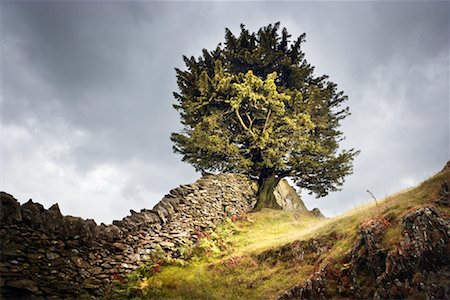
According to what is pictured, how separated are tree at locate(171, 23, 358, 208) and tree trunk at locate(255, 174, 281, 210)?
0.07 meters

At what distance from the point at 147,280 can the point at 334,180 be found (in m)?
14.8

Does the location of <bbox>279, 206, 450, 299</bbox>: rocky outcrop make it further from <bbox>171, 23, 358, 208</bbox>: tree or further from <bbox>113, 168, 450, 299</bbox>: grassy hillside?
<bbox>171, 23, 358, 208</bbox>: tree

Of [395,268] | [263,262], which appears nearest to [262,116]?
[263,262]

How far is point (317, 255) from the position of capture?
9984mm

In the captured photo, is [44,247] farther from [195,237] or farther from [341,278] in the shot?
[341,278]

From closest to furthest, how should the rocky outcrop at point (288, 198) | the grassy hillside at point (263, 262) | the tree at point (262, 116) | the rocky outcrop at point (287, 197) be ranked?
the grassy hillside at point (263, 262), the tree at point (262, 116), the rocky outcrop at point (288, 198), the rocky outcrop at point (287, 197)

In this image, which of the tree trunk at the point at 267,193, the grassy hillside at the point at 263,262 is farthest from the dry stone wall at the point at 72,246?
the tree trunk at the point at 267,193

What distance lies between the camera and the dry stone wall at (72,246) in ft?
26.8

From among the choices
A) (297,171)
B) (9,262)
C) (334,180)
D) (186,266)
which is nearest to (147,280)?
(186,266)

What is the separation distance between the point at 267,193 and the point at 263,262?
941 centimetres

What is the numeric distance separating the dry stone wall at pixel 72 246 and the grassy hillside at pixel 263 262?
0.74 metres

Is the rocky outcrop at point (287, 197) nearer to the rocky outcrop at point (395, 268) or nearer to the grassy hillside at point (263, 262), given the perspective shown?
the grassy hillside at point (263, 262)

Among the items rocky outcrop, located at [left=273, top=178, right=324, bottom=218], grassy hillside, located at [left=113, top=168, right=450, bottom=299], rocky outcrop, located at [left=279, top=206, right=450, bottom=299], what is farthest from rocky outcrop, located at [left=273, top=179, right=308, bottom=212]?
rocky outcrop, located at [left=279, top=206, right=450, bottom=299]

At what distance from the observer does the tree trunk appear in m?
20.1
